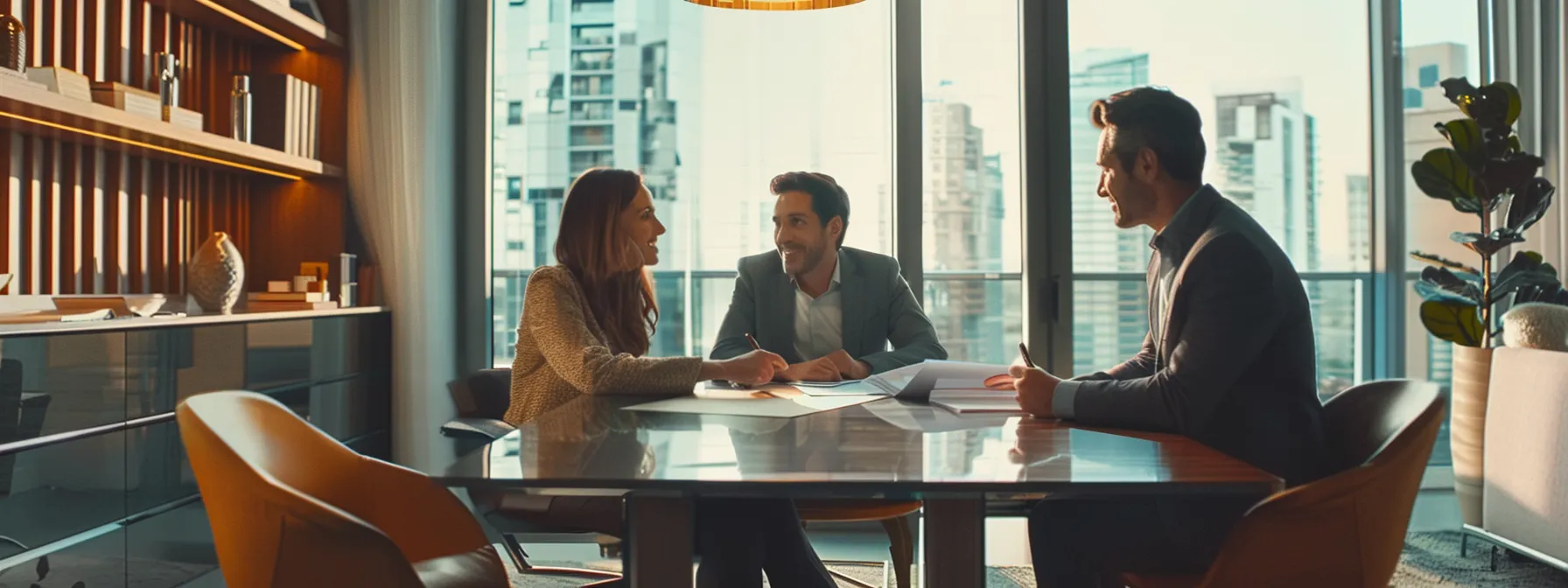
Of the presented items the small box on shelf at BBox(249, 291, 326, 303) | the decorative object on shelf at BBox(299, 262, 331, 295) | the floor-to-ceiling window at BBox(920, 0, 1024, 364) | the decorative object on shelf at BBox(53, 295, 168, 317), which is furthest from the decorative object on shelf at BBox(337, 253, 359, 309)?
the floor-to-ceiling window at BBox(920, 0, 1024, 364)

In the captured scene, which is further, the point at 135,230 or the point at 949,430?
the point at 135,230

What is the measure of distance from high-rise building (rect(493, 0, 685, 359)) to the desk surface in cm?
251

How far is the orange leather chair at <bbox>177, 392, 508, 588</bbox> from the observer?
1.35 metres

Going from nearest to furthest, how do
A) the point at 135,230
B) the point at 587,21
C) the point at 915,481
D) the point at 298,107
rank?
the point at 915,481, the point at 135,230, the point at 298,107, the point at 587,21

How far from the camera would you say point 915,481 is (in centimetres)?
116

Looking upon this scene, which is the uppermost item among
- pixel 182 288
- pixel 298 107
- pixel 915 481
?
pixel 298 107

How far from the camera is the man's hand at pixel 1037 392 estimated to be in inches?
67.9

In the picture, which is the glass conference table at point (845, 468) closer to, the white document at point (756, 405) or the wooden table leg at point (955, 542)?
the wooden table leg at point (955, 542)

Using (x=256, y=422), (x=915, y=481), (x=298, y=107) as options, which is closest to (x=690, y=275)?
(x=298, y=107)

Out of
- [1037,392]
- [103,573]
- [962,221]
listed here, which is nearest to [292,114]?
[103,573]

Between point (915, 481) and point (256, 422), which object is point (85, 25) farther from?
point (915, 481)

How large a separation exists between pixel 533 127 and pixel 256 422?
269cm

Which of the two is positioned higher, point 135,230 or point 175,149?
point 175,149

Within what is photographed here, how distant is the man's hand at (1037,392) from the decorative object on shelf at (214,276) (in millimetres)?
2449
